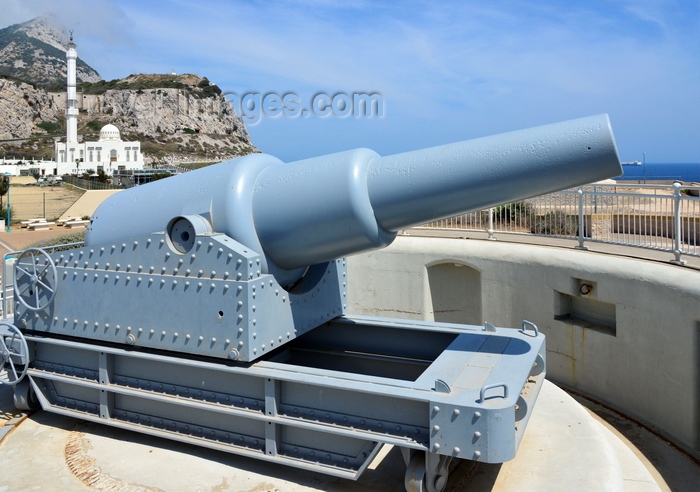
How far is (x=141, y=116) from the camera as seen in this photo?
→ 106 metres

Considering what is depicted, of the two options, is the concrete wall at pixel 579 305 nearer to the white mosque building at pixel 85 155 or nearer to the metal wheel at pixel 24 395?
the metal wheel at pixel 24 395

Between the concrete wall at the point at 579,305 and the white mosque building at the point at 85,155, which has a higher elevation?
the white mosque building at the point at 85,155

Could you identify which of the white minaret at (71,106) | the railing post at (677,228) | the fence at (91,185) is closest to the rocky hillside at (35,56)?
the white minaret at (71,106)

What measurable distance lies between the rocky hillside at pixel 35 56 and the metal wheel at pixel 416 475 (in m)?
152

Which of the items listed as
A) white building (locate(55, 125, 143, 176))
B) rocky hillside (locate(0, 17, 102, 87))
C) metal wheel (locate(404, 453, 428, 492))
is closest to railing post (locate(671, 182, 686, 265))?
metal wheel (locate(404, 453, 428, 492))

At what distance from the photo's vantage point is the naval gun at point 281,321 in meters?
3.63

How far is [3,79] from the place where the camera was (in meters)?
97.2

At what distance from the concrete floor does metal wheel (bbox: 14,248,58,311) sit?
43.9 inches

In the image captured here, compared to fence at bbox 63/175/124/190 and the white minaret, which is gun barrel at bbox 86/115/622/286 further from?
the white minaret

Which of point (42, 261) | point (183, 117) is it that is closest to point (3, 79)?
point (183, 117)

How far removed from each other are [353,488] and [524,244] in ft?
15.3

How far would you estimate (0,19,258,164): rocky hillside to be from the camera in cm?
9144

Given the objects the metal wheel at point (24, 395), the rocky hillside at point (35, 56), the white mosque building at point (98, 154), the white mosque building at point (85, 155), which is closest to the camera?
the metal wheel at point (24, 395)

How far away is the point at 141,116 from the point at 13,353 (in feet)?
357
